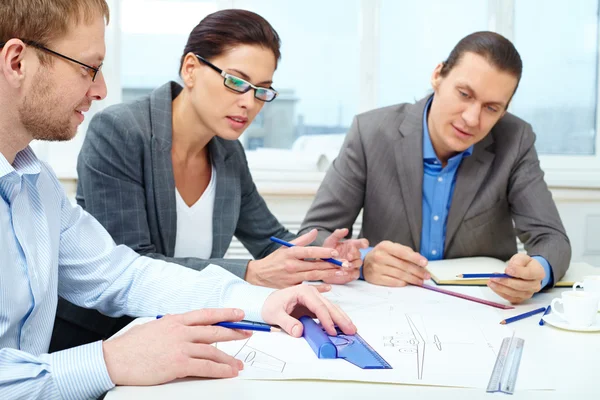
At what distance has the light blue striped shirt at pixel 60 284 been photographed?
3.11 ft

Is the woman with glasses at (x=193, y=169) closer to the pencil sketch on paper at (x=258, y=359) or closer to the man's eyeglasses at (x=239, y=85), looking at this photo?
the man's eyeglasses at (x=239, y=85)

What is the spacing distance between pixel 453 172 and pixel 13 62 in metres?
1.48

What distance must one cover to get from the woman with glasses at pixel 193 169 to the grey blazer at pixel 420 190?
13.0 inches

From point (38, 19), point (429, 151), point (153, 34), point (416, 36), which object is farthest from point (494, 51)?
point (153, 34)

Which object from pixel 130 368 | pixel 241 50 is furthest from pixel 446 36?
pixel 130 368

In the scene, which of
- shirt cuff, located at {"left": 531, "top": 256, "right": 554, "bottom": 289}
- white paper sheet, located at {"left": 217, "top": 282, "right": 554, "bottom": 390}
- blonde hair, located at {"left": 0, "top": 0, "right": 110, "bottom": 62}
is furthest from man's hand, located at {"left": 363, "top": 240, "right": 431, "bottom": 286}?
blonde hair, located at {"left": 0, "top": 0, "right": 110, "bottom": 62}

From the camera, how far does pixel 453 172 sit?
7.18ft

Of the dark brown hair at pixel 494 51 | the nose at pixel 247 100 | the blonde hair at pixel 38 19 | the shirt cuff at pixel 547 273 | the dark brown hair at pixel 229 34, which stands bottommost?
the shirt cuff at pixel 547 273

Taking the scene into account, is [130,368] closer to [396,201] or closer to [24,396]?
[24,396]

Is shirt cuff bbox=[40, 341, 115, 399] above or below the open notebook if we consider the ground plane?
above

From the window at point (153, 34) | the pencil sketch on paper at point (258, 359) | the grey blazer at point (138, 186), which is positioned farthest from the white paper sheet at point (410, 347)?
the window at point (153, 34)

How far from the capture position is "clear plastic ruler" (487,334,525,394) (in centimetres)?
96

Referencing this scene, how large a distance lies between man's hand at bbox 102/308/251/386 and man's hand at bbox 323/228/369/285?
70 centimetres

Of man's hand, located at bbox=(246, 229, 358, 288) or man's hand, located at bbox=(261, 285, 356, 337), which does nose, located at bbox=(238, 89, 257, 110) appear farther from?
man's hand, located at bbox=(261, 285, 356, 337)
